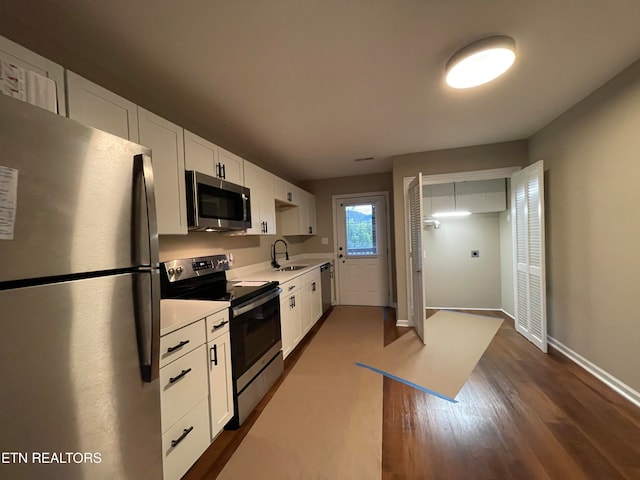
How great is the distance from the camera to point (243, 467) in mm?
1494

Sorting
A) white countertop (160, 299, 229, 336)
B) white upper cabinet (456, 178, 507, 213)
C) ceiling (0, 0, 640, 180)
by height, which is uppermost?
ceiling (0, 0, 640, 180)

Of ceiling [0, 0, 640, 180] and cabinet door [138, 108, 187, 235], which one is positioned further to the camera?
cabinet door [138, 108, 187, 235]

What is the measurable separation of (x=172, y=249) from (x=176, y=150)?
773 mm

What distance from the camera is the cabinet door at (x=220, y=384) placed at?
1.58 metres

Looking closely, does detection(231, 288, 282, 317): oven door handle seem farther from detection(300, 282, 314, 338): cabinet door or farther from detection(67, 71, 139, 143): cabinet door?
detection(67, 71, 139, 143): cabinet door

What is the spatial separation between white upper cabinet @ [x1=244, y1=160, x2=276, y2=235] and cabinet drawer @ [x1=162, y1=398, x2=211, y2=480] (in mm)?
1655

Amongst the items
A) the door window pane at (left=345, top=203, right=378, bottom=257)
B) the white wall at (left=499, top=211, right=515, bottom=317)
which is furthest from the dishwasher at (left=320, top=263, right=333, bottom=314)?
the white wall at (left=499, top=211, right=515, bottom=317)

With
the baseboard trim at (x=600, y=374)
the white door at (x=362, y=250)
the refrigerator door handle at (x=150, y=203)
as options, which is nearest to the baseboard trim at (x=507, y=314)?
the baseboard trim at (x=600, y=374)

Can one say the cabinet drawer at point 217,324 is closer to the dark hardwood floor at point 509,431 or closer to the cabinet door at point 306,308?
the dark hardwood floor at point 509,431

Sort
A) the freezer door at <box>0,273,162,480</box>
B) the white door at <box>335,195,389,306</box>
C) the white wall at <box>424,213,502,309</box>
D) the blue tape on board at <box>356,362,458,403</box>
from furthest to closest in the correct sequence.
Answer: the white door at <box>335,195,389,306</box> < the white wall at <box>424,213,502,309</box> < the blue tape on board at <box>356,362,458,403</box> < the freezer door at <box>0,273,162,480</box>

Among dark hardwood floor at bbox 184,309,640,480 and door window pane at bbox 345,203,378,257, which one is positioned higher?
door window pane at bbox 345,203,378,257

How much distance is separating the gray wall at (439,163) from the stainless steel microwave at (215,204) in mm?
2140

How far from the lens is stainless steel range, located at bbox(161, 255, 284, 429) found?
182 centimetres

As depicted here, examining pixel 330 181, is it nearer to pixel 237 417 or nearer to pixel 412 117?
pixel 412 117
